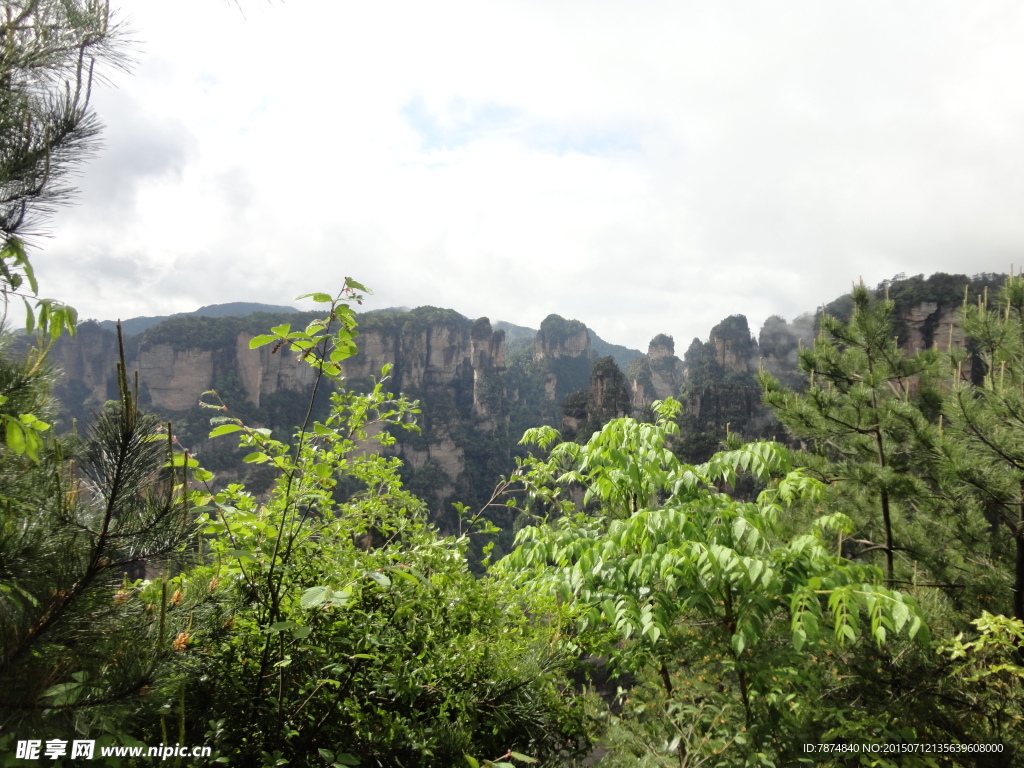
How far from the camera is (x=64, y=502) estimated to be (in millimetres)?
1449

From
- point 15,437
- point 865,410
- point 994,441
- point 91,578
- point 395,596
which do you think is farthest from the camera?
point 865,410

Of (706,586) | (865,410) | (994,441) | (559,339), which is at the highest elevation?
(559,339)

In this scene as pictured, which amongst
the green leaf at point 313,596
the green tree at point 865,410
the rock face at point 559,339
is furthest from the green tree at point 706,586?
the rock face at point 559,339

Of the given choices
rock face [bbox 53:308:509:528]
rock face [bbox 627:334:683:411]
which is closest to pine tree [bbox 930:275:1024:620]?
rock face [bbox 53:308:509:528]

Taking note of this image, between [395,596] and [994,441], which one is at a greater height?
[994,441]

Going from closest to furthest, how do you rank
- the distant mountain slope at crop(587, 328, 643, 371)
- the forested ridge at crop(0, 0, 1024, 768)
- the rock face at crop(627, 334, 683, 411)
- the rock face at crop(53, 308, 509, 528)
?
1. the forested ridge at crop(0, 0, 1024, 768)
2. the rock face at crop(53, 308, 509, 528)
3. the rock face at crop(627, 334, 683, 411)
4. the distant mountain slope at crop(587, 328, 643, 371)

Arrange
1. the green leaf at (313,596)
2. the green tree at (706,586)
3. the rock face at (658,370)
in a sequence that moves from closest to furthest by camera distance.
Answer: the green leaf at (313,596) < the green tree at (706,586) < the rock face at (658,370)

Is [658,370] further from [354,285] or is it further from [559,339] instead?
[354,285]

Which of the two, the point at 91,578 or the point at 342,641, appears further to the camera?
the point at 342,641

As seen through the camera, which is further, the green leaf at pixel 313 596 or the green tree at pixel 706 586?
the green tree at pixel 706 586

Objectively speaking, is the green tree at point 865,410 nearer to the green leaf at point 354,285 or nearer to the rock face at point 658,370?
the green leaf at point 354,285

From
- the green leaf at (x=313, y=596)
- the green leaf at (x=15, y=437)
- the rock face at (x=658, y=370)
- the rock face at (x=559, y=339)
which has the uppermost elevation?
the rock face at (x=559, y=339)

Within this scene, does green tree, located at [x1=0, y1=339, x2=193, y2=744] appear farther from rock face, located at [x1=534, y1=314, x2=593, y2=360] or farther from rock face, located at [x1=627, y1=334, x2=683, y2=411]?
rock face, located at [x1=534, y1=314, x2=593, y2=360]

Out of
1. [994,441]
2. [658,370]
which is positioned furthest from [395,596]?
[658,370]
